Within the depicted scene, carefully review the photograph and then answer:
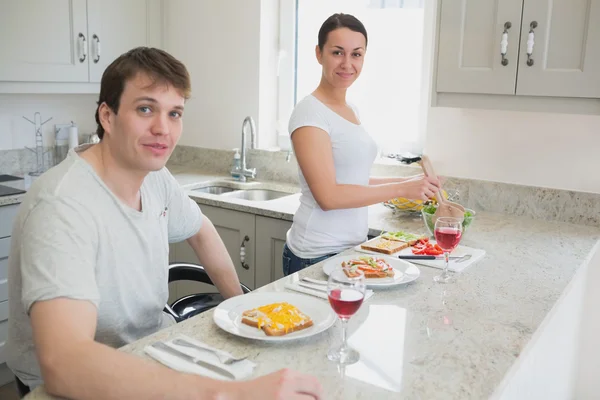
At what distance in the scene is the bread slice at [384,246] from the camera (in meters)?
1.88

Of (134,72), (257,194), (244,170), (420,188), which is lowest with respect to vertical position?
(257,194)

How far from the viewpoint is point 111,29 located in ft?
10.8

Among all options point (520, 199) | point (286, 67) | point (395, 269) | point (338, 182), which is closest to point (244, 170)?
point (286, 67)

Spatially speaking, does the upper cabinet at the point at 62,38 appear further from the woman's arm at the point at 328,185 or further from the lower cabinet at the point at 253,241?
the woman's arm at the point at 328,185

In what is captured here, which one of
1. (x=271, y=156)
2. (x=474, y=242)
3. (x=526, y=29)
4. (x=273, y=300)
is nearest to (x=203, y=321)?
(x=273, y=300)

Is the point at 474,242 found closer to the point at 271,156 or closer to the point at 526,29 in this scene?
the point at 526,29

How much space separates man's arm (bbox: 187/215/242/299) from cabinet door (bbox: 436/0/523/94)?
1.14 meters

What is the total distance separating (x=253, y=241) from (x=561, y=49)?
147 cm

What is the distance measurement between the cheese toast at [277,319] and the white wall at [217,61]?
2.25m

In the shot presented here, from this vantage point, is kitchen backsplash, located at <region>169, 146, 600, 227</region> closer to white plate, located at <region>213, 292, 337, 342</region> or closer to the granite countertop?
the granite countertop

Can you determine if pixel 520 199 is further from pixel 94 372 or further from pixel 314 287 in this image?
pixel 94 372

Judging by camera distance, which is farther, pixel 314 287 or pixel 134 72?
pixel 314 287

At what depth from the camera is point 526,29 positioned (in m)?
2.15

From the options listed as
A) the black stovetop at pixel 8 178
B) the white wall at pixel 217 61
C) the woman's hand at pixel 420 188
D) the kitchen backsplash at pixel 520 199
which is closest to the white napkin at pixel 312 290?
the woman's hand at pixel 420 188
